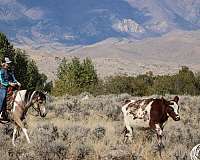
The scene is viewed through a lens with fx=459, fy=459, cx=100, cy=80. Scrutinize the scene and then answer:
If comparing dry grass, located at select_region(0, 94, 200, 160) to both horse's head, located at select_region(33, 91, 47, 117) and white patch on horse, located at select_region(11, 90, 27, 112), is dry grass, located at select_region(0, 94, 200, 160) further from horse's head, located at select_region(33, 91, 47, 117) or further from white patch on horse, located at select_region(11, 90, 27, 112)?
white patch on horse, located at select_region(11, 90, 27, 112)

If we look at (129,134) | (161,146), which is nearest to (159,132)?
(161,146)

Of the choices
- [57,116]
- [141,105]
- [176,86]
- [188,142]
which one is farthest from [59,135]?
[176,86]

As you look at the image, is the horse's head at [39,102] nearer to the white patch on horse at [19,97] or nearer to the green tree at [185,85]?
the white patch on horse at [19,97]

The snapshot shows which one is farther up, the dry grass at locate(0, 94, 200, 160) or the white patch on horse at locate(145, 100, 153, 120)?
the white patch on horse at locate(145, 100, 153, 120)

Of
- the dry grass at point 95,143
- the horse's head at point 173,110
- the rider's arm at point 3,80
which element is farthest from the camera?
the rider's arm at point 3,80

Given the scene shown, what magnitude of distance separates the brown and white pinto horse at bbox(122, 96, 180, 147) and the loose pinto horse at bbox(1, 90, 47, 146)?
2.71m

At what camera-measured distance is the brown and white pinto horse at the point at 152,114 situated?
12852mm

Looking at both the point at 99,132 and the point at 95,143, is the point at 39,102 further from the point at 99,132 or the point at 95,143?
the point at 95,143

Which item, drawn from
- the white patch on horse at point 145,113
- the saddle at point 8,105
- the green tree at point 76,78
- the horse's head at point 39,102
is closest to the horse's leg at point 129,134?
the white patch on horse at point 145,113

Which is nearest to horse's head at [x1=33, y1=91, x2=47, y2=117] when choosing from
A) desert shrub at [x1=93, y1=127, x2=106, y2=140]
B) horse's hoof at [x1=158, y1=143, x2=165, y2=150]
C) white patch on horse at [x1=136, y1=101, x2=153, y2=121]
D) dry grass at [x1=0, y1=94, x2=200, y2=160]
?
dry grass at [x1=0, y1=94, x2=200, y2=160]

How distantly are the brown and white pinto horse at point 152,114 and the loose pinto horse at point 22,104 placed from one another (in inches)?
107

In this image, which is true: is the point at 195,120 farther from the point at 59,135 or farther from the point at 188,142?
the point at 59,135

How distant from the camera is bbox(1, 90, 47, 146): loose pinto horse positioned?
46.0ft

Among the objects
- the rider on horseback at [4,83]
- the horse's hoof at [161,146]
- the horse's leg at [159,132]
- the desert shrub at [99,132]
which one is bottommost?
the horse's hoof at [161,146]
